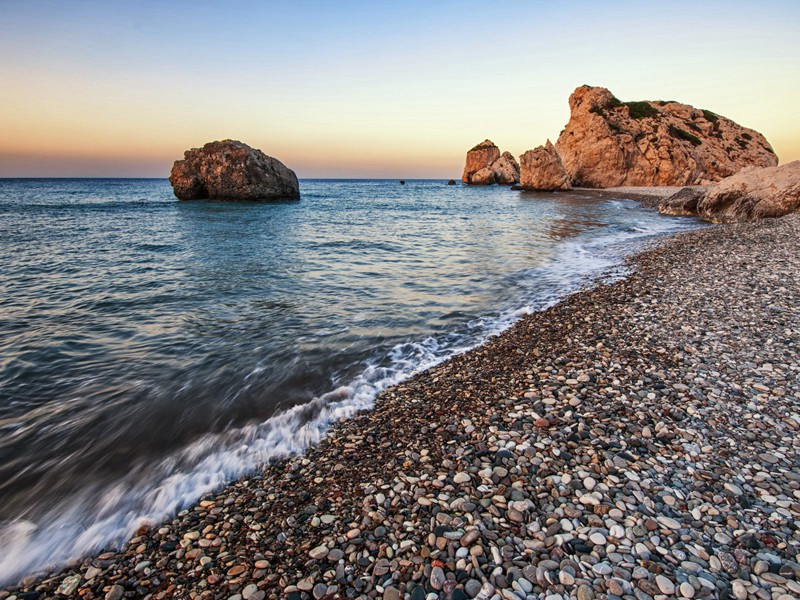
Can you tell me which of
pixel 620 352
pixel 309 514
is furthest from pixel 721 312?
pixel 309 514

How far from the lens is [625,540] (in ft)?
12.4

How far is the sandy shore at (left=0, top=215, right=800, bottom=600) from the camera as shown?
11.6 feet

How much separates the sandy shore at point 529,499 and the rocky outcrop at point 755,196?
88.8ft

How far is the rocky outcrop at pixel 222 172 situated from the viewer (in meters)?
57.7

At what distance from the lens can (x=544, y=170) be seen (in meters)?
76.5

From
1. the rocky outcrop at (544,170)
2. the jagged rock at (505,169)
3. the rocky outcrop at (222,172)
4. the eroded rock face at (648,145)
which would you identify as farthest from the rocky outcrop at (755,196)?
the jagged rock at (505,169)

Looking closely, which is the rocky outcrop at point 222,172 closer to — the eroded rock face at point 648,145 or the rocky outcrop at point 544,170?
the rocky outcrop at point 544,170

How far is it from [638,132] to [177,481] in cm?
9596

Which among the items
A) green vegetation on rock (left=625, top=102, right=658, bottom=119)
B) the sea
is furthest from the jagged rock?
the sea

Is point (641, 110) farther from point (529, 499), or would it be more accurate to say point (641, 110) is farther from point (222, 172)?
point (529, 499)

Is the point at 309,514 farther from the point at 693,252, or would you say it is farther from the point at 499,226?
the point at 499,226

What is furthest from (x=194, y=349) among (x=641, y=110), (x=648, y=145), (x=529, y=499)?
(x=641, y=110)

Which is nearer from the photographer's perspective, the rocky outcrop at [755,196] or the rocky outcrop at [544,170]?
the rocky outcrop at [755,196]

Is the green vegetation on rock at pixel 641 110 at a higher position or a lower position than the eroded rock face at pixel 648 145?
higher
